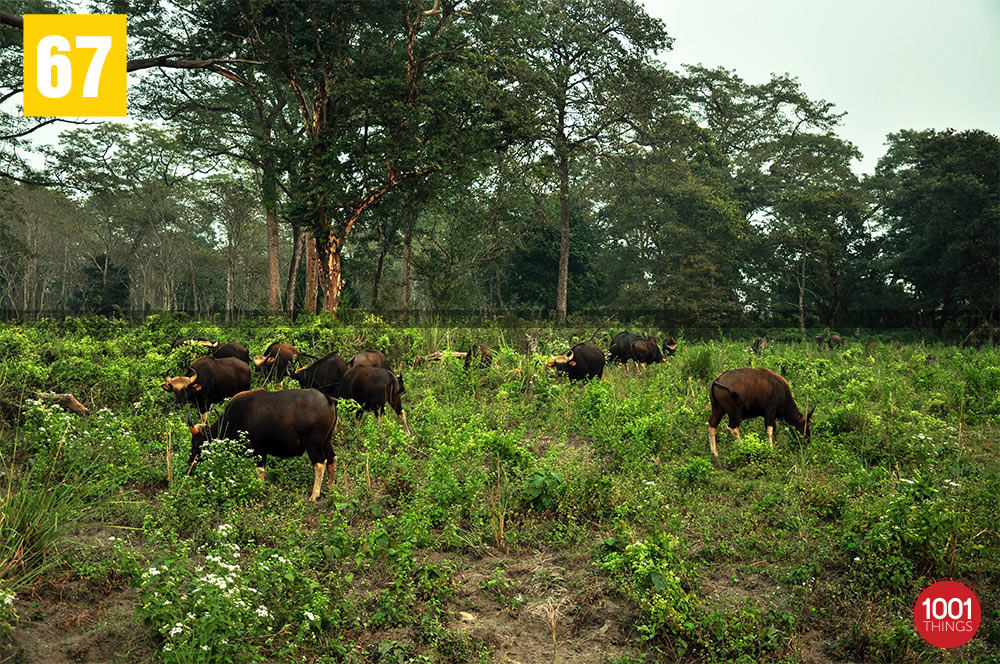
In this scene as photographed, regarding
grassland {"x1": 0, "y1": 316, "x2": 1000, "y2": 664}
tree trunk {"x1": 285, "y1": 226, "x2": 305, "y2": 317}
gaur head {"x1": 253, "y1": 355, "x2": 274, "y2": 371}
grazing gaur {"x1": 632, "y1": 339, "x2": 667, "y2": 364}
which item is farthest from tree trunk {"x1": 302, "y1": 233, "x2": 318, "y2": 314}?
grassland {"x1": 0, "y1": 316, "x2": 1000, "y2": 664}

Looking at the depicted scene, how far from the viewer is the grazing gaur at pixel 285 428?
804 centimetres

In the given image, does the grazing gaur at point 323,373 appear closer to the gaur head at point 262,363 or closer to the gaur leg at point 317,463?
the gaur head at point 262,363

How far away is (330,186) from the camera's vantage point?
21938mm

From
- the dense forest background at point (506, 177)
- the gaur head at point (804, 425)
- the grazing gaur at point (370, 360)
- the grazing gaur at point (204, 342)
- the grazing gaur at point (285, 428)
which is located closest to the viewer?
the grazing gaur at point (285, 428)

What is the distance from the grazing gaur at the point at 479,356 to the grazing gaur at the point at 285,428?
686 centimetres

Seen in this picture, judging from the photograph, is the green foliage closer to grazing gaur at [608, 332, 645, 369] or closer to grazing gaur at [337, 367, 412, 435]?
grazing gaur at [337, 367, 412, 435]

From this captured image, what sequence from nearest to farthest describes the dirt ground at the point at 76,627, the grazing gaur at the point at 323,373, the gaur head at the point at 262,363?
1. the dirt ground at the point at 76,627
2. the grazing gaur at the point at 323,373
3. the gaur head at the point at 262,363

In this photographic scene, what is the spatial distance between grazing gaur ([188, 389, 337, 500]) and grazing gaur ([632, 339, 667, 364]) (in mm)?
10760

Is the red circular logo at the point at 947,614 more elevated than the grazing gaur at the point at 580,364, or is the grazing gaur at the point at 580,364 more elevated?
the grazing gaur at the point at 580,364

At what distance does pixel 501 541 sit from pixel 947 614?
3862 mm

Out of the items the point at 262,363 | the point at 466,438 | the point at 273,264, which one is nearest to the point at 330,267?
the point at 262,363

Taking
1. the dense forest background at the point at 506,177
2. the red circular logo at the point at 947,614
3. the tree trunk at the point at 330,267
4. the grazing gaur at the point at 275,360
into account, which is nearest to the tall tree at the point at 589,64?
the dense forest background at the point at 506,177

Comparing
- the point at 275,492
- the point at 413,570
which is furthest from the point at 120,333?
the point at 413,570

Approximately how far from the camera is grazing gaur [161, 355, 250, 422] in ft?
36.7
